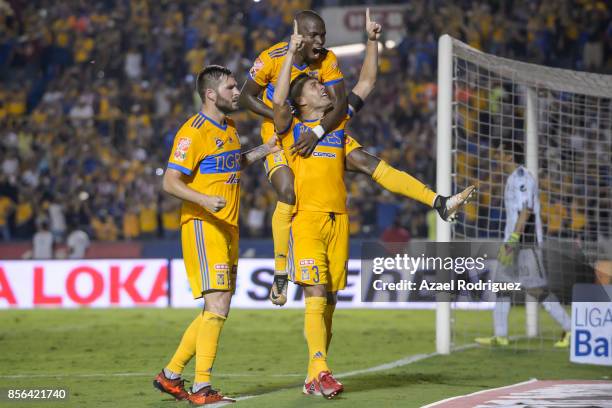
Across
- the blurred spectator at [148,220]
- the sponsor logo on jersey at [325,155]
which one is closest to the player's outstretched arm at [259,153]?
the sponsor logo on jersey at [325,155]

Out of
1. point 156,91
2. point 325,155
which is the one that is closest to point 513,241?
point 325,155

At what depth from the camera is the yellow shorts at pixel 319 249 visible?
818 centimetres

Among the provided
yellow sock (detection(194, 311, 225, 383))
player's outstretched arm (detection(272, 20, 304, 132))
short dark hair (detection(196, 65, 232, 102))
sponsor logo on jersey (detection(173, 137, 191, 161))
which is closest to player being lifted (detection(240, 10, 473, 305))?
player's outstretched arm (detection(272, 20, 304, 132))

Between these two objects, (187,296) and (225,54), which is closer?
(187,296)

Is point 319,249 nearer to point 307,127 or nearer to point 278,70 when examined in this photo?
point 307,127

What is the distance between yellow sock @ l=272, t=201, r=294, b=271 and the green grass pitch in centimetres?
104

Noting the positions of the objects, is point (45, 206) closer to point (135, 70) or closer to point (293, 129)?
point (135, 70)

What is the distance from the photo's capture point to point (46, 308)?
20391 millimetres

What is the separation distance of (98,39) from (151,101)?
10.5 ft

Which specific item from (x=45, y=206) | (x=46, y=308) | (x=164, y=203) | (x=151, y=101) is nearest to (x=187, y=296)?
(x=46, y=308)

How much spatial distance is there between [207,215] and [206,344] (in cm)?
95

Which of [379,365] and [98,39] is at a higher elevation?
[98,39]

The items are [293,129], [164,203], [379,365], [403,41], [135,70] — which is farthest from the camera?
[135,70]

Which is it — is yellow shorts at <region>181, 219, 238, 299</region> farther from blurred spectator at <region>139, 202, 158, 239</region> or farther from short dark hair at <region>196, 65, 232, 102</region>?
blurred spectator at <region>139, 202, 158, 239</region>
